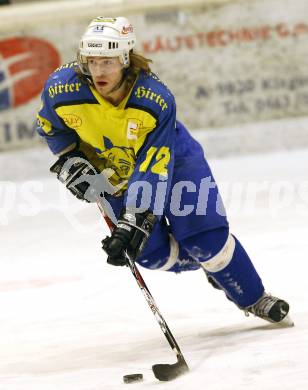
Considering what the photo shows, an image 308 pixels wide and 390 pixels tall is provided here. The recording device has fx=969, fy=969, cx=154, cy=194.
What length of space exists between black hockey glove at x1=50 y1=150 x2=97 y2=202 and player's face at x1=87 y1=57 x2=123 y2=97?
46 centimetres

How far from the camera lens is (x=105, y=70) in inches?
128

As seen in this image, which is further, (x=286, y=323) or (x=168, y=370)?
(x=286, y=323)

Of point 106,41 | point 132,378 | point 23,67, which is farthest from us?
point 23,67

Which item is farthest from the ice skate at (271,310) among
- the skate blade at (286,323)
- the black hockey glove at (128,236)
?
the black hockey glove at (128,236)

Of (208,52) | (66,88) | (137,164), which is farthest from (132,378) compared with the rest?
(208,52)

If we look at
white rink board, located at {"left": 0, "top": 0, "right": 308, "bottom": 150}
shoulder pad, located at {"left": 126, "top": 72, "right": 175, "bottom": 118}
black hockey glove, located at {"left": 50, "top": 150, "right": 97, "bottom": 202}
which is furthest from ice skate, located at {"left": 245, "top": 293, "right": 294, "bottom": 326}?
white rink board, located at {"left": 0, "top": 0, "right": 308, "bottom": 150}

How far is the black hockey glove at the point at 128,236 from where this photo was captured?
325 centimetres

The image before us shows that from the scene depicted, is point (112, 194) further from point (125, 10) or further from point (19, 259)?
point (125, 10)

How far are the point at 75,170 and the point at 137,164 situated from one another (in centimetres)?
39

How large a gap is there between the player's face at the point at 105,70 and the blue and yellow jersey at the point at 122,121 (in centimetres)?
10

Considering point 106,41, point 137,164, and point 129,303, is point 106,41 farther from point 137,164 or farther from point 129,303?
point 129,303

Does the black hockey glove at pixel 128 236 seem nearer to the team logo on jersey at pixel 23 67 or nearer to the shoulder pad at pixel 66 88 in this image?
the shoulder pad at pixel 66 88

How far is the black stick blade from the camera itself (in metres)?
2.97

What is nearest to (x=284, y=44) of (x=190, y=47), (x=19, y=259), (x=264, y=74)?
(x=264, y=74)
